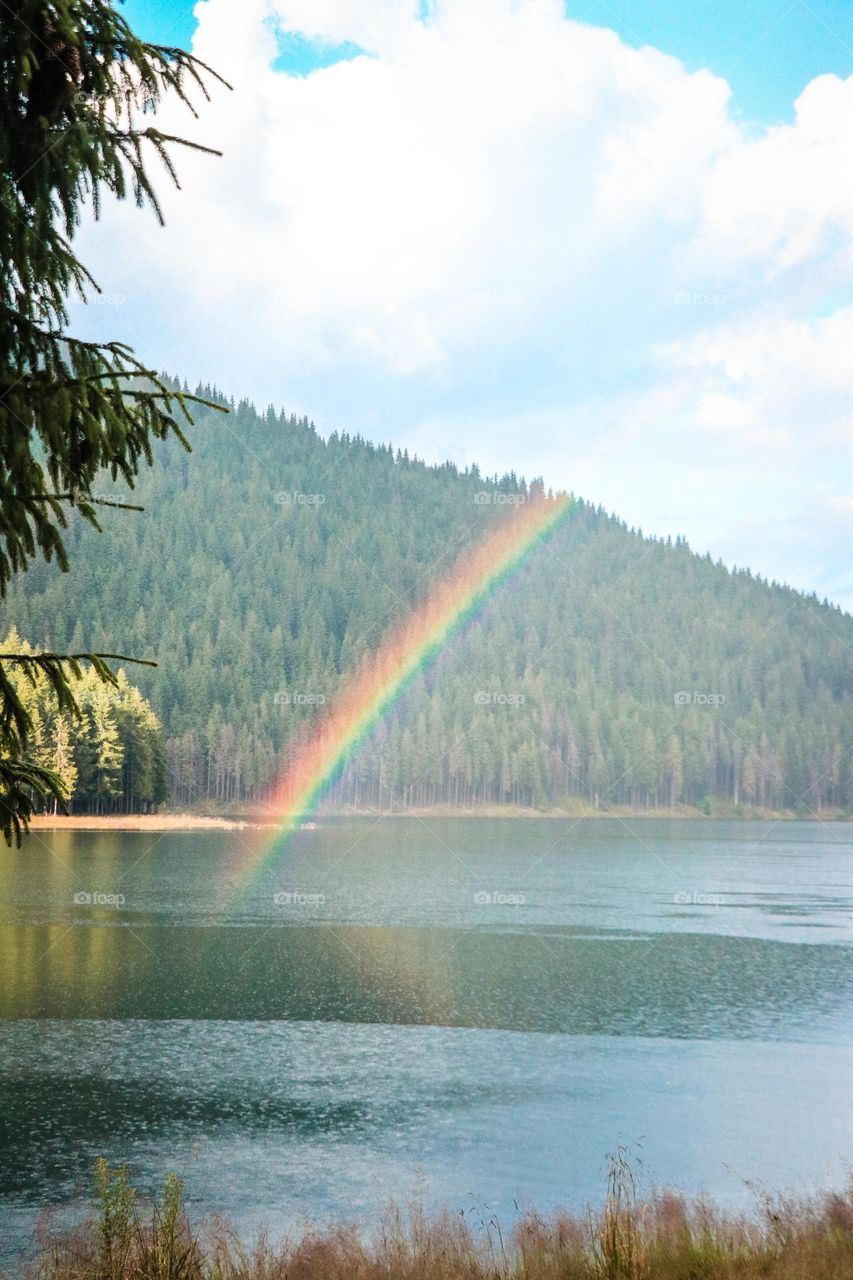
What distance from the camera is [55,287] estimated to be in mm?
7910

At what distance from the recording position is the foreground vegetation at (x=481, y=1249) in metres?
10.8

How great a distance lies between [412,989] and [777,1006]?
11793 mm

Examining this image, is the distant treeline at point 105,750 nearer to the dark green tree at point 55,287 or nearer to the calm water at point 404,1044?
the calm water at point 404,1044

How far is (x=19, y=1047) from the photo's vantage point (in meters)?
26.2

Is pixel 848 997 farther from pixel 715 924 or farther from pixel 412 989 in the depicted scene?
pixel 715 924

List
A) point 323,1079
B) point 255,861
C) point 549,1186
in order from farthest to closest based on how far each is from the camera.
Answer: point 255,861, point 323,1079, point 549,1186

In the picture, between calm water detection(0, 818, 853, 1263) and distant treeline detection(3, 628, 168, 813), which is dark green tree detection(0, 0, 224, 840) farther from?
distant treeline detection(3, 628, 168, 813)

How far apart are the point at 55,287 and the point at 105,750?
114272 mm

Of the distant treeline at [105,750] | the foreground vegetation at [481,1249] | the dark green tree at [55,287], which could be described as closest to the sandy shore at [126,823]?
the distant treeline at [105,750]

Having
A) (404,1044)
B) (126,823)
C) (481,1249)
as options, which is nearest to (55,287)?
(481,1249)

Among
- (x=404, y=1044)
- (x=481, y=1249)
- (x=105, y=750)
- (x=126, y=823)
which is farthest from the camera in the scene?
(x=126, y=823)

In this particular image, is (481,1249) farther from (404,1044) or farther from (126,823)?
(126,823)

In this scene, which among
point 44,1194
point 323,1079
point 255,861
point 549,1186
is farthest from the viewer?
point 255,861

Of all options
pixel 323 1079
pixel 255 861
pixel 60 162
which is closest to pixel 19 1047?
pixel 323 1079
